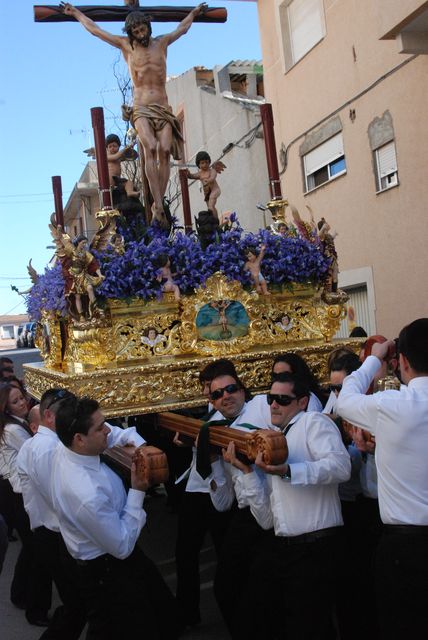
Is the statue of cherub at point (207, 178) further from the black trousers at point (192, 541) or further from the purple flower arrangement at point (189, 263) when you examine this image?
the black trousers at point (192, 541)

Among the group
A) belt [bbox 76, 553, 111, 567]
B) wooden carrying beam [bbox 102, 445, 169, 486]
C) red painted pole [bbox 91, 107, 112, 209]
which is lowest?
belt [bbox 76, 553, 111, 567]

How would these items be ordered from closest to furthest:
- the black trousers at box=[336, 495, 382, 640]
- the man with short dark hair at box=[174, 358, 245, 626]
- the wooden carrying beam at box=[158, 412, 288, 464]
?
the wooden carrying beam at box=[158, 412, 288, 464]
the black trousers at box=[336, 495, 382, 640]
the man with short dark hair at box=[174, 358, 245, 626]

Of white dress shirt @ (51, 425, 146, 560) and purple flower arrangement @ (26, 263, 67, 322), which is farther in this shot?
purple flower arrangement @ (26, 263, 67, 322)

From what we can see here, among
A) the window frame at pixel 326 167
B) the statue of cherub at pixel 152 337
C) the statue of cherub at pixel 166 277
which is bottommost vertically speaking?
the statue of cherub at pixel 152 337

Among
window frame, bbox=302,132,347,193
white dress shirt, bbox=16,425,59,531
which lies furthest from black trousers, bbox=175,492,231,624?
window frame, bbox=302,132,347,193

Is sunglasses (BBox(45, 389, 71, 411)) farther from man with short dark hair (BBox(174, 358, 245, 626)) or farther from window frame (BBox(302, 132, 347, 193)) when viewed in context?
window frame (BBox(302, 132, 347, 193))

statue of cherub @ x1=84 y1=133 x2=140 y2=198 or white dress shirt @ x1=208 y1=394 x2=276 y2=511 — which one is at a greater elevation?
statue of cherub @ x1=84 y1=133 x2=140 y2=198

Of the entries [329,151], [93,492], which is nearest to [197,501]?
[93,492]

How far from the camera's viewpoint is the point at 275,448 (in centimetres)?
273

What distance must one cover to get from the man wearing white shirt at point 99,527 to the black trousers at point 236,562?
0.54 metres

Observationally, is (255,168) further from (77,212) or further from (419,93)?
(77,212)

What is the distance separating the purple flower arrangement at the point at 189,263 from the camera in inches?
181

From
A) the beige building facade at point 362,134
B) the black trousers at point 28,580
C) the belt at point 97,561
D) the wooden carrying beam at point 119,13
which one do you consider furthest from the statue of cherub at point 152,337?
the beige building facade at point 362,134

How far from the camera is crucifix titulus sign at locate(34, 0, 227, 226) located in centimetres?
534
